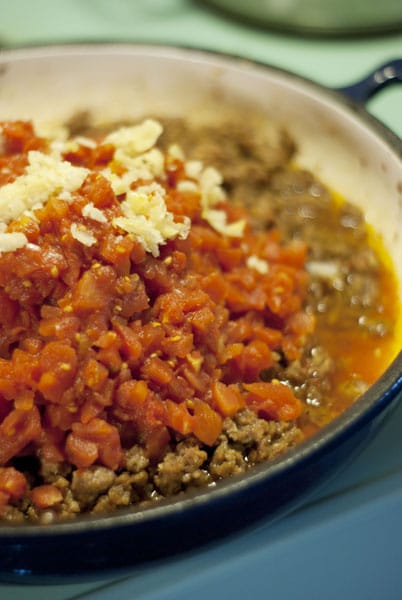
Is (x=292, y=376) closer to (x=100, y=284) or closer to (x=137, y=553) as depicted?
(x=100, y=284)

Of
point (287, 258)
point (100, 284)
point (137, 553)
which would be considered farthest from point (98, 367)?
point (287, 258)

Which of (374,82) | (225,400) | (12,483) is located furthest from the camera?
(374,82)

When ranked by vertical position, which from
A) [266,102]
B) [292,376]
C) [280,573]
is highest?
[266,102]

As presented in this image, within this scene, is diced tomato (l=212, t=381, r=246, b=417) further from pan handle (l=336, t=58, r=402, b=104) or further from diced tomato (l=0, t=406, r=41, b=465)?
pan handle (l=336, t=58, r=402, b=104)

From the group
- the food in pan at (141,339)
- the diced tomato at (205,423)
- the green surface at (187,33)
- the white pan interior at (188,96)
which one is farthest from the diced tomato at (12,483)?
the green surface at (187,33)

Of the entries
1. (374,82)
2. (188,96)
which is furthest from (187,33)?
(374,82)

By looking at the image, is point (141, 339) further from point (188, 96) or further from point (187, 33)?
point (187, 33)
